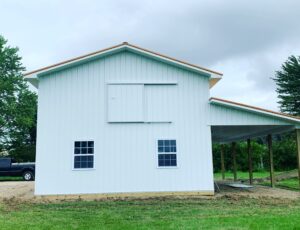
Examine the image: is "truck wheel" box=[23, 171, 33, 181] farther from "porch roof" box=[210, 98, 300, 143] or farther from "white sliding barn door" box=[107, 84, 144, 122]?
"porch roof" box=[210, 98, 300, 143]

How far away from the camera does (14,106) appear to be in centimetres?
3534

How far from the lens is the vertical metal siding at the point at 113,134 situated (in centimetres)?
1320

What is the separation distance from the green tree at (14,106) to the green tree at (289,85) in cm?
3075

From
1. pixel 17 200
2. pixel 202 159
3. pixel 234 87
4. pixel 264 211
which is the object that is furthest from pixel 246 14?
pixel 234 87

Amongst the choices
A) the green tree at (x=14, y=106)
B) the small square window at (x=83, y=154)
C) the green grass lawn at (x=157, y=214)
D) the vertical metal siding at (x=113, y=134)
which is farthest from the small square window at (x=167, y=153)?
the green tree at (x=14, y=106)

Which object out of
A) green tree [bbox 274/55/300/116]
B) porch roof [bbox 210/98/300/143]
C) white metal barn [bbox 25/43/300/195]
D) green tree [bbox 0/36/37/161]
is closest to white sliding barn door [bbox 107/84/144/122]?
white metal barn [bbox 25/43/300/195]

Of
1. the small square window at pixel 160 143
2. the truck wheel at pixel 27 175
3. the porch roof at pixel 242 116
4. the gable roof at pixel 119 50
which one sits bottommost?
the truck wheel at pixel 27 175

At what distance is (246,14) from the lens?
1877cm

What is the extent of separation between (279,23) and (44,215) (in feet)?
64.3

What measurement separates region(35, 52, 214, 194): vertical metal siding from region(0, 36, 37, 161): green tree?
2348 cm

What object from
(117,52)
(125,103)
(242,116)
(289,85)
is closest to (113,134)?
(125,103)

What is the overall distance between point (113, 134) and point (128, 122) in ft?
2.39

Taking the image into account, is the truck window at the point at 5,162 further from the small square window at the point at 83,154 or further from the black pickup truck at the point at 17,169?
the small square window at the point at 83,154

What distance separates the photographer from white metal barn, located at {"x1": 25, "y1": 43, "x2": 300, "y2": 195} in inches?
522
